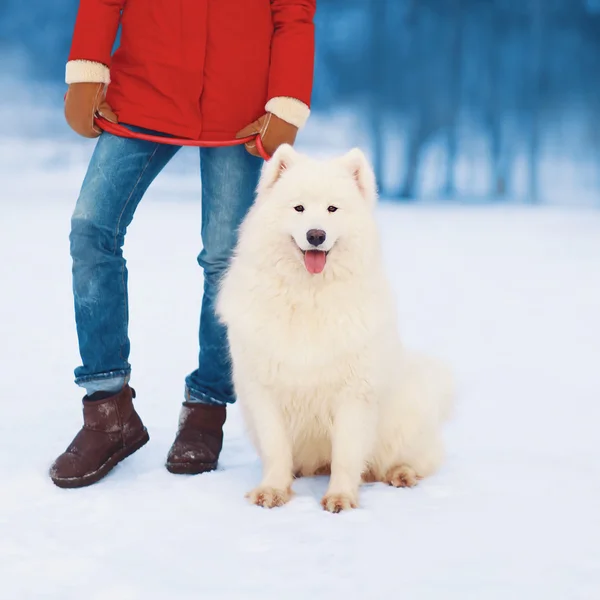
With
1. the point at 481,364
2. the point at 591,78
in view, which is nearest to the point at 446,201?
the point at 591,78

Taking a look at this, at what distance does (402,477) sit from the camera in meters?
2.56

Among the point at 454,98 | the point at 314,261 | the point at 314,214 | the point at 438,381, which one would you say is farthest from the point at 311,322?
the point at 454,98

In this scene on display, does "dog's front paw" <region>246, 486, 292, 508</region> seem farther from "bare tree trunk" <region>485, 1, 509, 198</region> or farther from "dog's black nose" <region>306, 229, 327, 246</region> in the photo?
"bare tree trunk" <region>485, 1, 509, 198</region>

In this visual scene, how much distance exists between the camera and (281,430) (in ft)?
8.10

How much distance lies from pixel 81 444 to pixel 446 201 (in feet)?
23.5

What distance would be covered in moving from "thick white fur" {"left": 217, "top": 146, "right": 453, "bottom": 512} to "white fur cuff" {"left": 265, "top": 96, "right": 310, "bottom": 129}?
0.21m

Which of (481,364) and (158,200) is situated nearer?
(481,364)

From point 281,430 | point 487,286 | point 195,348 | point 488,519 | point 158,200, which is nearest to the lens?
point 488,519

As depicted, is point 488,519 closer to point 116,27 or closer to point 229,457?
point 229,457

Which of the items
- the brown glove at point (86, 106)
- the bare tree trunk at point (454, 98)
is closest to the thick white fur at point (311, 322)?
the brown glove at point (86, 106)

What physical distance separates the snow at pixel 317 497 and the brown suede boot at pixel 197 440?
8cm

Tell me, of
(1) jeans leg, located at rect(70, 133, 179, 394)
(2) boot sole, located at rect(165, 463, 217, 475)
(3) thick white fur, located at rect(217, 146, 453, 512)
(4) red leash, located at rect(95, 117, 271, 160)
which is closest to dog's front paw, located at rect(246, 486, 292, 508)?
(3) thick white fur, located at rect(217, 146, 453, 512)

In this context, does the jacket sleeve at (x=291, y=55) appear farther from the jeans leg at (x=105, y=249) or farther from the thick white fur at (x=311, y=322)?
the jeans leg at (x=105, y=249)

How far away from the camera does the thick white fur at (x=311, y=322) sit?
2.35 metres
